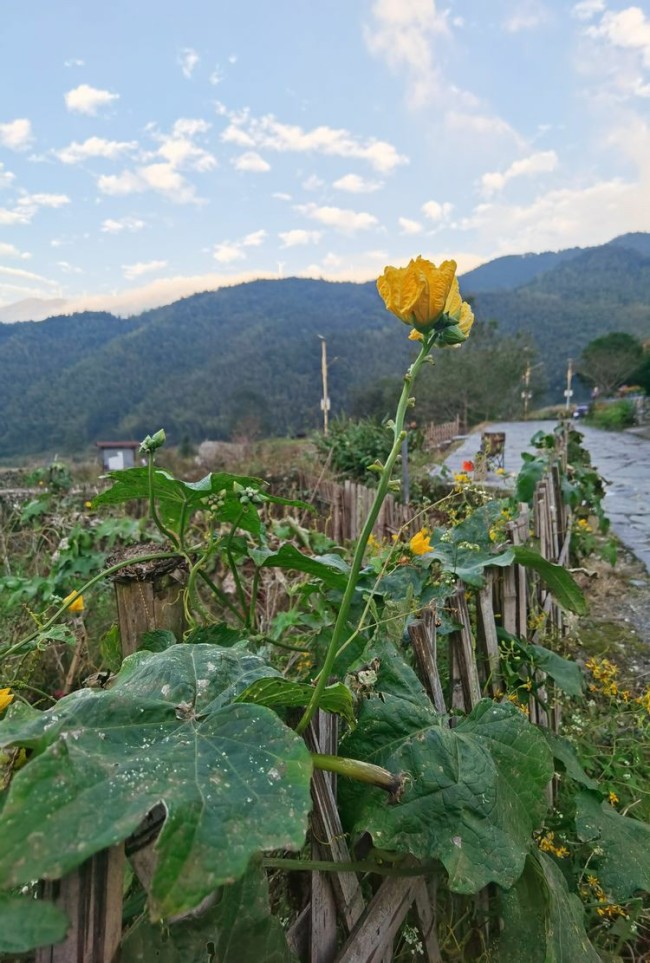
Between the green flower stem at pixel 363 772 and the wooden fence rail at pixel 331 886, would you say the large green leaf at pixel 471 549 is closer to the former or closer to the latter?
the wooden fence rail at pixel 331 886

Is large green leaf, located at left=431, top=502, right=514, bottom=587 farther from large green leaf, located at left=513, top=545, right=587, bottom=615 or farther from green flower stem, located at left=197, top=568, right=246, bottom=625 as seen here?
green flower stem, located at left=197, top=568, right=246, bottom=625

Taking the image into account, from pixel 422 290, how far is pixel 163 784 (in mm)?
627

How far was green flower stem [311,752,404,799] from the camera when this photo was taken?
2.33 feet

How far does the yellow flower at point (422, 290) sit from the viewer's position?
722 millimetres

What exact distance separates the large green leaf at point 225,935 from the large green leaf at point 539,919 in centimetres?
44

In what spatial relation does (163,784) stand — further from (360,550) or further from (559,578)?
(559,578)

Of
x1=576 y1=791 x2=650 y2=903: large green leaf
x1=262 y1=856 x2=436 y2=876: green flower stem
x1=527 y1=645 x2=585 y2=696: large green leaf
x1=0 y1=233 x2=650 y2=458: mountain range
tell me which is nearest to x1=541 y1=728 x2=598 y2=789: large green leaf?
x1=576 y1=791 x2=650 y2=903: large green leaf

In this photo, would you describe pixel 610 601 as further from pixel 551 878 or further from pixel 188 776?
pixel 188 776

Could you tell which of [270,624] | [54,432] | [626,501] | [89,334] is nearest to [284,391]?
[54,432]

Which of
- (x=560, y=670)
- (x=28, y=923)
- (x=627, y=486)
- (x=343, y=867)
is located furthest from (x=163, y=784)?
(x=627, y=486)

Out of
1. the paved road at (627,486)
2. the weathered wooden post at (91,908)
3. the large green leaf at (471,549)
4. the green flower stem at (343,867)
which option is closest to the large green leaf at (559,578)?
the large green leaf at (471,549)

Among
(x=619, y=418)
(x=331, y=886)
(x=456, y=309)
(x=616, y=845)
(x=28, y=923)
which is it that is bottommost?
(x=619, y=418)

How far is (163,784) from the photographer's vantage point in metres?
0.47

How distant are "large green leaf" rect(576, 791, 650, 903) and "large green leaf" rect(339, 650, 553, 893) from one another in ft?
1.59
